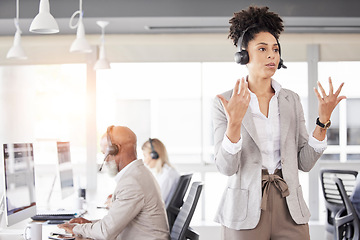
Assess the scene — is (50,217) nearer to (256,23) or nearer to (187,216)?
(187,216)

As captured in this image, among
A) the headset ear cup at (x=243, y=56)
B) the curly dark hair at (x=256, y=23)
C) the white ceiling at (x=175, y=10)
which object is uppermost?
the white ceiling at (x=175, y=10)

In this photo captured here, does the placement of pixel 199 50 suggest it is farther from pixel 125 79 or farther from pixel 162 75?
pixel 125 79

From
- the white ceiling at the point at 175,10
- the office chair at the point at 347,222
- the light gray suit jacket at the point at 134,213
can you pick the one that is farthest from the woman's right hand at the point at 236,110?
the white ceiling at the point at 175,10

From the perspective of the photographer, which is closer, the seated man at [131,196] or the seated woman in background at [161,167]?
the seated man at [131,196]

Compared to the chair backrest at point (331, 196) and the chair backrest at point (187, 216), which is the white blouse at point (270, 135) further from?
the chair backrest at point (331, 196)

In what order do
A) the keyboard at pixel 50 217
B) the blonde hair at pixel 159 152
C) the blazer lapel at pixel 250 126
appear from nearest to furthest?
the blazer lapel at pixel 250 126 → the keyboard at pixel 50 217 → the blonde hair at pixel 159 152

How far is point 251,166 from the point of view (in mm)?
1974

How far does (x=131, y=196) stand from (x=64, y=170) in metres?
1.77

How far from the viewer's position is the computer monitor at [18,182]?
2824 millimetres

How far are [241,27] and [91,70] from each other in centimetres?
511

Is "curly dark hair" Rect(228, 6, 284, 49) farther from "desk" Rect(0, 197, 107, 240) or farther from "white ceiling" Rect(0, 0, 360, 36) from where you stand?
"white ceiling" Rect(0, 0, 360, 36)

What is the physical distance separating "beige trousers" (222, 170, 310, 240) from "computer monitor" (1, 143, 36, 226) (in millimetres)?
1387

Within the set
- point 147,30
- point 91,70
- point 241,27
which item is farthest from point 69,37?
point 241,27

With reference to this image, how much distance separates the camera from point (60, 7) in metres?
5.89
